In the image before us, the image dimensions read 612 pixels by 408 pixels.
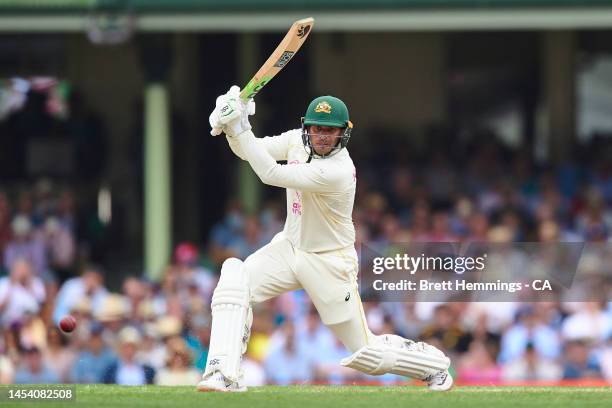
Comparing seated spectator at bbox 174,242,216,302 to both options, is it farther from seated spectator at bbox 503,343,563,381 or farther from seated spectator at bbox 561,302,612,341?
seated spectator at bbox 561,302,612,341

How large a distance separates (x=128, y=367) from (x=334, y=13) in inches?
163

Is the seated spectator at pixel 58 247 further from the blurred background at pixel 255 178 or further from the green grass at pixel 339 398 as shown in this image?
the green grass at pixel 339 398

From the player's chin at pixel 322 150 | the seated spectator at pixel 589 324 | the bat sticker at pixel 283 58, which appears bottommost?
the seated spectator at pixel 589 324

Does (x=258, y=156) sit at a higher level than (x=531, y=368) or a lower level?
higher

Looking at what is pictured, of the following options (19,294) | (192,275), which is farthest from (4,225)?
(192,275)

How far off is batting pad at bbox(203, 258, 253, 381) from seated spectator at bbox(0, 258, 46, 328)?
5361mm

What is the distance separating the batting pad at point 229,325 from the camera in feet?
25.7

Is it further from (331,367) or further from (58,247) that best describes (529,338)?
(58,247)

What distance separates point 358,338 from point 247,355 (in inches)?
163

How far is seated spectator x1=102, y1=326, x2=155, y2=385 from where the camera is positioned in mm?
11539

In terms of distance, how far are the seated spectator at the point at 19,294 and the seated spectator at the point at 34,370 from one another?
805mm

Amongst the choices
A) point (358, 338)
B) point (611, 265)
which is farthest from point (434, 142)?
point (358, 338)

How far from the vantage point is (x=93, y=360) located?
12.2 metres

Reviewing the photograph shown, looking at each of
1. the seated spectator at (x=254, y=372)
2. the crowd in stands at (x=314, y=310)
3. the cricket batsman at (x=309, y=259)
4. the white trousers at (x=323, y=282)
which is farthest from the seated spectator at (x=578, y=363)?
the white trousers at (x=323, y=282)
